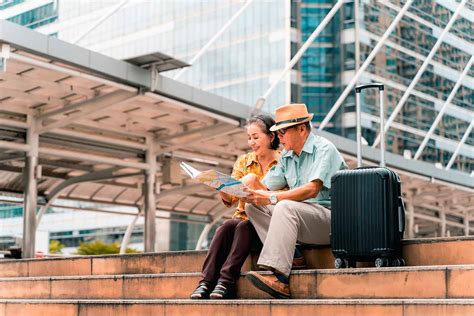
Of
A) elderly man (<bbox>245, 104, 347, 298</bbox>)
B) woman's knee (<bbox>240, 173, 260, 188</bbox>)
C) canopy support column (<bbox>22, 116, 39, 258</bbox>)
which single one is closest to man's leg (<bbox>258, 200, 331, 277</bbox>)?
elderly man (<bbox>245, 104, 347, 298</bbox>)

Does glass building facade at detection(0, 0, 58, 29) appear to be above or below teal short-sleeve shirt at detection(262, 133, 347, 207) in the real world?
above

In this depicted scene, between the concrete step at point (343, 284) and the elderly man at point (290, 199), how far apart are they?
21 cm

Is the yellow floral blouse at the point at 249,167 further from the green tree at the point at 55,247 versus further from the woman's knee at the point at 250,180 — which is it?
the green tree at the point at 55,247

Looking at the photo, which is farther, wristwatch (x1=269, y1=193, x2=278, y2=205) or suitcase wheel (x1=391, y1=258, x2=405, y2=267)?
wristwatch (x1=269, y1=193, x2=278, y2=205)

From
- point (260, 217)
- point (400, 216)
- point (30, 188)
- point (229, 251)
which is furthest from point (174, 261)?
point (30, 188)

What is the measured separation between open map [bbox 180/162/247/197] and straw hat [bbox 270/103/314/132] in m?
0.66

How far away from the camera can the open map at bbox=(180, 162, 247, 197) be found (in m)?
5.33

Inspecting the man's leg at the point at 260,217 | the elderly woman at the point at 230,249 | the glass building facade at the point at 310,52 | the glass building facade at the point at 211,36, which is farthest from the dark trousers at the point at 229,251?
the glass building facade at the point at 211,36

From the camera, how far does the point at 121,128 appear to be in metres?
15.7

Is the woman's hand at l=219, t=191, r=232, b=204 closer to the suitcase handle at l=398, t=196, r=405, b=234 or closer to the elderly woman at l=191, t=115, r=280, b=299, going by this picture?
the elderly woman at l=191, t=115, r=280, b=299

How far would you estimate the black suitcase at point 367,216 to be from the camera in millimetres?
5469

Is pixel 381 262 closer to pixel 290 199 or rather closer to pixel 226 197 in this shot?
pixel 290 199

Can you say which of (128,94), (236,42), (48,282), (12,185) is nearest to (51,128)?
(128,94)

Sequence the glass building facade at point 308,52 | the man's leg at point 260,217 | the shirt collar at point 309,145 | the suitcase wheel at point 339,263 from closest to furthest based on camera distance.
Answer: the suitcase wheel at point 339,263, the man's leg at point 260,217, the shirt collar at point 309,145, the glass building facade at point 308,52
